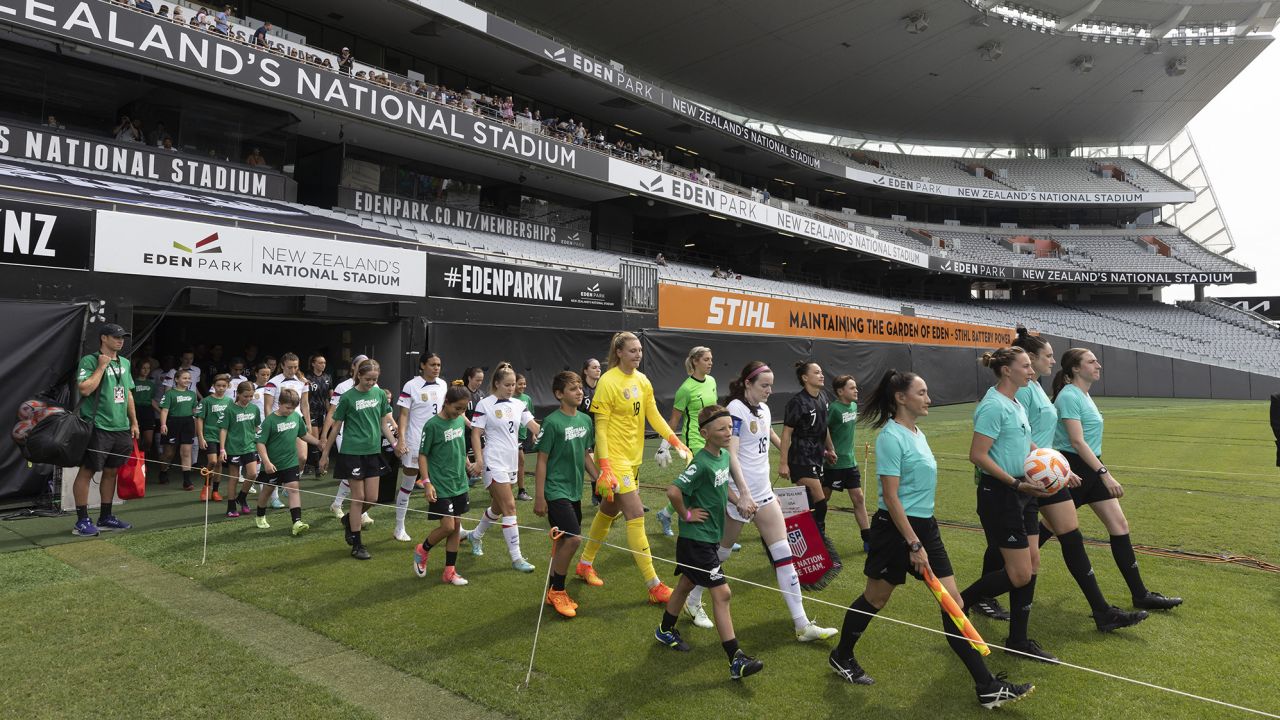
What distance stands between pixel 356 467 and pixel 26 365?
4.71 meters

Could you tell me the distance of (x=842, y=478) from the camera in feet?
22.6

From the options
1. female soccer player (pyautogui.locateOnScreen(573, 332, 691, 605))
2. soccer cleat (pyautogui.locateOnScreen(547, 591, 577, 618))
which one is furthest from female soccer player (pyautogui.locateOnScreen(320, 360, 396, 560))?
female soccer player (pyautogui.locateOnScreen(573, 332, 691, 605))

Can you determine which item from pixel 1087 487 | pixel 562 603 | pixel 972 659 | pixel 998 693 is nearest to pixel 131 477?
pixel 562 603

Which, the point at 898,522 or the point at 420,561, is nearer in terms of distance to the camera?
the point at 898,522

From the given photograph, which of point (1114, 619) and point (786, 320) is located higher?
point (786, 320)

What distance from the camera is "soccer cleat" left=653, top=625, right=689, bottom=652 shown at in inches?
178

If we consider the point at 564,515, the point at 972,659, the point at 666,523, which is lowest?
the point at 666,523

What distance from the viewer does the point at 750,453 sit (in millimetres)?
5262

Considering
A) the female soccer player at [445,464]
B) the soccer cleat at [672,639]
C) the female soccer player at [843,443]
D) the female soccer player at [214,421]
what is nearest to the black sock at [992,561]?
the female soccer player at [843,443]

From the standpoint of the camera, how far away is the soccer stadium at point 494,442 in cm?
413

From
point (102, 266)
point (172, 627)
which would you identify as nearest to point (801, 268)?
point (102, 266)

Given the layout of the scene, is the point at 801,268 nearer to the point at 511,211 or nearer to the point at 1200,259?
the point at 511,211

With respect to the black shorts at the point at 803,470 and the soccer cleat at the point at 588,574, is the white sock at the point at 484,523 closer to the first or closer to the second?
the soccer cleat at the point at 588,574

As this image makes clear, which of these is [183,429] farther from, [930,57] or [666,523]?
[930,57]
